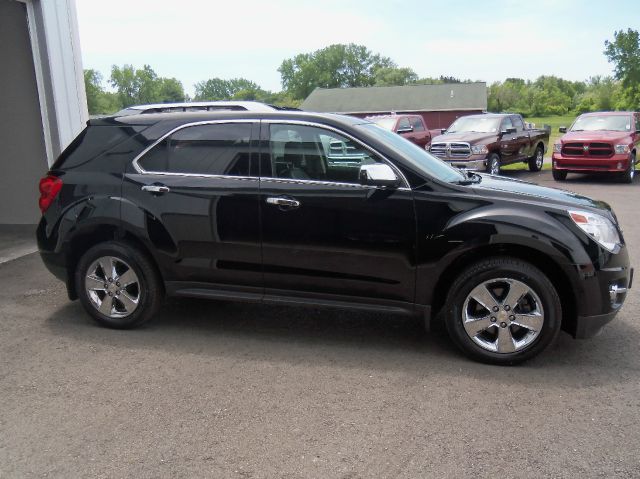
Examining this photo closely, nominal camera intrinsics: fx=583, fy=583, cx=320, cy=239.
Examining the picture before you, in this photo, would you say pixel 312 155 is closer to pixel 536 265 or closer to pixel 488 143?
pixel 536 265

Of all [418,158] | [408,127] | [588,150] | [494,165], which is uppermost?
[418,158]

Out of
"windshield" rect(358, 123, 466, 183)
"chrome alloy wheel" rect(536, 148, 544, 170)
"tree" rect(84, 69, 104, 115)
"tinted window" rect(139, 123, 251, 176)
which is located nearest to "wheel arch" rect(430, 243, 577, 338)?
"windshield" rect(358, 123, 466, 183)

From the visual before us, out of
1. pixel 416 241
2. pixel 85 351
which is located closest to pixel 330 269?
pixel 416 241

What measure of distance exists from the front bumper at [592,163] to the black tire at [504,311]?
505 inches

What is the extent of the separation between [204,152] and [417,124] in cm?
1703

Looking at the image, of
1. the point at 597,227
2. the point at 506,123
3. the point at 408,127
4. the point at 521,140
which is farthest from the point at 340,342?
the point at 408,127

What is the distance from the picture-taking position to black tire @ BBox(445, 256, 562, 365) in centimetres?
405

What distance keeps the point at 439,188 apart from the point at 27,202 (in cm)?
823

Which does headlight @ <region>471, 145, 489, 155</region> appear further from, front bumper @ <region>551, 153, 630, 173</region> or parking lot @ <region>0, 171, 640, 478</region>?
parking lot @ <region>0, 171, 640, 478</region>

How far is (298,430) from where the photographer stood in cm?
337

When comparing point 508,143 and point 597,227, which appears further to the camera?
point 508,143

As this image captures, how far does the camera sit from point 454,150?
15.7 metres

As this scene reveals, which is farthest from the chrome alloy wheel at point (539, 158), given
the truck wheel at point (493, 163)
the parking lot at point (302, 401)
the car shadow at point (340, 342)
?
the car shadow at point (340, 342)

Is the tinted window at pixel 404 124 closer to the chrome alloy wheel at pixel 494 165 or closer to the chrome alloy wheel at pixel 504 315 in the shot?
the chrome alloy wheel at pixel 494 165
